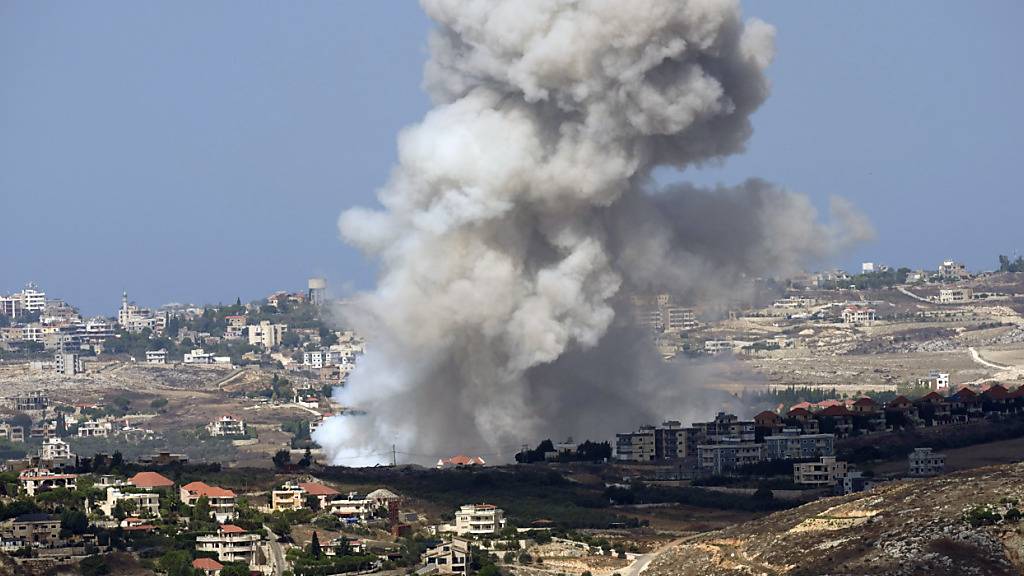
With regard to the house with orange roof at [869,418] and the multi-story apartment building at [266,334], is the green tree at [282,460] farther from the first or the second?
the multi-story apartment building at [266,334]

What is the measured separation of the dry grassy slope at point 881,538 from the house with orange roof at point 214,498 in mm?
11516

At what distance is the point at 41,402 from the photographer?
121m

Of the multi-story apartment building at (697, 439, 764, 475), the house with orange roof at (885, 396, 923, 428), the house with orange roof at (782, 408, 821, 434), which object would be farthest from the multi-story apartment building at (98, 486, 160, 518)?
the house with orange roof at (885, 396, 923, 428)

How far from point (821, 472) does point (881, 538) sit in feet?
55.8

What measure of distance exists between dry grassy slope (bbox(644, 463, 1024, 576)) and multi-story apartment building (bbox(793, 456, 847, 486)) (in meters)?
7.20

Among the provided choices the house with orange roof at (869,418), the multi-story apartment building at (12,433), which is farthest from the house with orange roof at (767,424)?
the multi-story apartment building at (12,433)

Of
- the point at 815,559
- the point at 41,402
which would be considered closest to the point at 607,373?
the point at 815,559

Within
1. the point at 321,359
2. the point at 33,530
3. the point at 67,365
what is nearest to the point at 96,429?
the point at 67,365

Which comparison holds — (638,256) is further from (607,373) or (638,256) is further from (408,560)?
(408,560)

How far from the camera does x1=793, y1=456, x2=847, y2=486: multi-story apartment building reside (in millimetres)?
67188

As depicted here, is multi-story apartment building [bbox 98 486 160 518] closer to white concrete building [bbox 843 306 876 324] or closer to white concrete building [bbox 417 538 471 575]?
white concrete building [bbox 417 538 471 575]

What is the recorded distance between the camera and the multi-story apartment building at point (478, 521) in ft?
203

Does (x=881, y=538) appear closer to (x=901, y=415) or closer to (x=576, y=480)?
(x=576, y=480)

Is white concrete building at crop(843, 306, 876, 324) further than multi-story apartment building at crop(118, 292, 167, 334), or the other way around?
multi-story apartment building at crop(118, 292, 167, 334)
